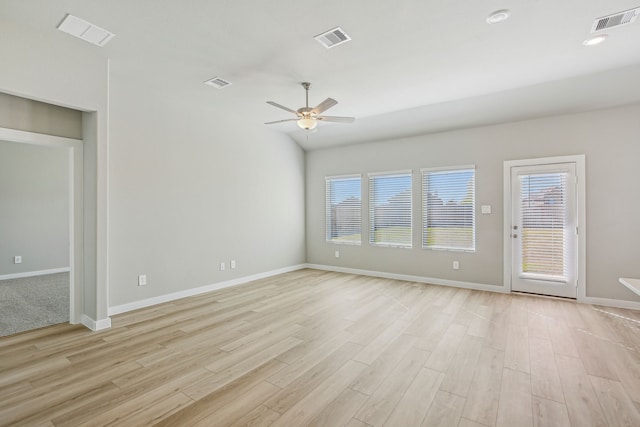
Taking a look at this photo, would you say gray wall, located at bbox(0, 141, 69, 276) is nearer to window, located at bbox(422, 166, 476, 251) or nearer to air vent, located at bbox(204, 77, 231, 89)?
air vent, located at bbox(204, 77, 231, 89)

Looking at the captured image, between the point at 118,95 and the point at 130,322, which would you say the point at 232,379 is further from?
the point at 118,95

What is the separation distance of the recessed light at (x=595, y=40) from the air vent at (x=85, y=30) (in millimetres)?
4863

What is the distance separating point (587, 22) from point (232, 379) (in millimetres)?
4501

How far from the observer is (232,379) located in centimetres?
246

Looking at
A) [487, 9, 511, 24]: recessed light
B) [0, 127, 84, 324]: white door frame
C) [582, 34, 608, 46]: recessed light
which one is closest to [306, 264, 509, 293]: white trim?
[582, 34, 608, 46]: recessed light

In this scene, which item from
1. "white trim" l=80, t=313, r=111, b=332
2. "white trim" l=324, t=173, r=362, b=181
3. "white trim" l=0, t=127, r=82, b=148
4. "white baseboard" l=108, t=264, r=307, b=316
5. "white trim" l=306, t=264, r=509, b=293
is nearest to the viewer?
"white trim" l=0, t=127, r=82, b=148

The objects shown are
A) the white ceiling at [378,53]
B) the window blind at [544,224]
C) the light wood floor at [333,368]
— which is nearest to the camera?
the light wood floor at [333,368]

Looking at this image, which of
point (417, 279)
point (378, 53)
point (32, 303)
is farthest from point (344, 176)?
point (32, 303)

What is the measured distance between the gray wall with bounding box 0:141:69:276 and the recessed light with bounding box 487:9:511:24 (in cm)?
849

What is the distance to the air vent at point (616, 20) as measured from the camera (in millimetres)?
2678

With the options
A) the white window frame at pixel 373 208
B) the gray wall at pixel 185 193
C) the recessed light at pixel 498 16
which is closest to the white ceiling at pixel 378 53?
the recessed light at pixel 498 16

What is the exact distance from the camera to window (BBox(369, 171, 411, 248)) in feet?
20.0

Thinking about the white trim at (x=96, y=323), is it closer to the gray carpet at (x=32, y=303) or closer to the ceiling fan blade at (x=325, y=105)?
the gray carpet at (x=32, y=303)

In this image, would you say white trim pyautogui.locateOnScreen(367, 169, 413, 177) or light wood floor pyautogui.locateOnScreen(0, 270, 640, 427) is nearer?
light wood floor pyautogui.locateOnScreen(0, 270, 640, 427)
